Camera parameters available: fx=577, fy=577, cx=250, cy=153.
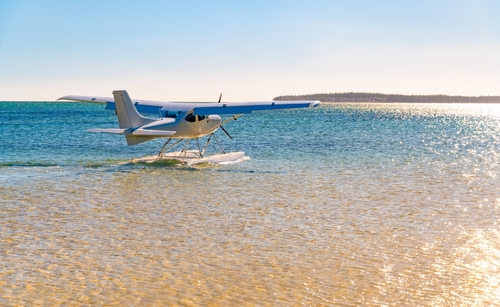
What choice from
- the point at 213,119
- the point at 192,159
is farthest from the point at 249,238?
the point at 213,119

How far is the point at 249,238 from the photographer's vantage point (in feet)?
28.3

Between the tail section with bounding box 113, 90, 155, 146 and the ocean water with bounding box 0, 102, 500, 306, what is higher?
the tail section with bounding box 113, 90, 155, 146

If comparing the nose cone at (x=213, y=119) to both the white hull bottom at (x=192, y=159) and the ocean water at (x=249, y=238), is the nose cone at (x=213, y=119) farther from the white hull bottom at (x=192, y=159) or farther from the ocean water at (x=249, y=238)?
the ocean water at (x=249, y=238)

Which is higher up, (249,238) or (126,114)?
(126,114)

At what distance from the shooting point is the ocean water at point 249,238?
6203 millimetres

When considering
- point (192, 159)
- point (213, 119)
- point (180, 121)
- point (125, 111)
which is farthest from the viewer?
point (213, 119)

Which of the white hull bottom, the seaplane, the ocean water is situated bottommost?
the white hull bottom

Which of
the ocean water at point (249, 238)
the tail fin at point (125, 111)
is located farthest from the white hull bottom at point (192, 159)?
the ocean water at point (249, 238)

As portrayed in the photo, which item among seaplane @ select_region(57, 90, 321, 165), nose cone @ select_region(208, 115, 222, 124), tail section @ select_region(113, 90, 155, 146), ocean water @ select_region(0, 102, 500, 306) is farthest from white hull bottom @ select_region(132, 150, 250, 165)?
ocean water @ select_region(0, 102, 500, 306)

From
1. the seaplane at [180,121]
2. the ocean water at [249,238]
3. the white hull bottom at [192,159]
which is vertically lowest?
the white hull bottom at [192,159]

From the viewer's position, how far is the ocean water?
620cm

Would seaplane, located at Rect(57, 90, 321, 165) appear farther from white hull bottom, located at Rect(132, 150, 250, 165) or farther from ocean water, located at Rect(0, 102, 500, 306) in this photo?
ocean water, located at Rect(0, 102, 500, 306)

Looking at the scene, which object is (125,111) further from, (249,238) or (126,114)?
(249,238)

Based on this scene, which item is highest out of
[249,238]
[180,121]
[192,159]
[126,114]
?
[126,114]
